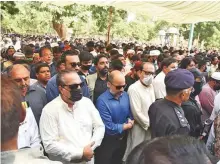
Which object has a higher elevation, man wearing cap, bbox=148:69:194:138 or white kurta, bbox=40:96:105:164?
man wearing cap, bbox=148:69:194:138

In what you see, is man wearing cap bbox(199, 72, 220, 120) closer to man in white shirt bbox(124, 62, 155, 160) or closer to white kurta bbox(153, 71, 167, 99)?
white kurta bbox(153, 71, 167, 99)

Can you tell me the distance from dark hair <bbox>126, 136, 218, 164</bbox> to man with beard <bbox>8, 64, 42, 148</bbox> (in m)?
1.86

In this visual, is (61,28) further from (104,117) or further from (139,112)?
(104,117)

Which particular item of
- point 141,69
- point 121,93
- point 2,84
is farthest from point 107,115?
point 2,84

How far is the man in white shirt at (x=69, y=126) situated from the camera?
3184 millimetres

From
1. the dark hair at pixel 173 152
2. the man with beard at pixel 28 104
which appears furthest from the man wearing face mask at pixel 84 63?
the dark hair at pixel 173 152

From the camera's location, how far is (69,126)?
3230 millimetres

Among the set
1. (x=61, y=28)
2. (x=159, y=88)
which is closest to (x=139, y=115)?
(x=159, y=88)

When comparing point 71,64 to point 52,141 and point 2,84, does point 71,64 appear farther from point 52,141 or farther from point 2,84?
point 2,84

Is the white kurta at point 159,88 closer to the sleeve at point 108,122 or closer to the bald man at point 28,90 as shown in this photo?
the sleeve at point 108,122

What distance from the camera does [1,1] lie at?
4316mm

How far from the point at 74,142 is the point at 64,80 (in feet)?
2.02

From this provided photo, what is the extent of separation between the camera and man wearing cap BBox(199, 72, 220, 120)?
4.98 meters

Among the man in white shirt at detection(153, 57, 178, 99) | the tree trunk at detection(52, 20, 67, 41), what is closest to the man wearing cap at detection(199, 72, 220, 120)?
the man in white shirt at detection(153, 57, 178, 99)
